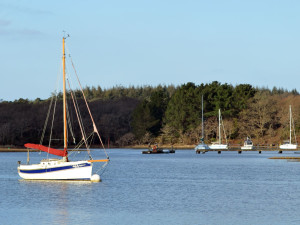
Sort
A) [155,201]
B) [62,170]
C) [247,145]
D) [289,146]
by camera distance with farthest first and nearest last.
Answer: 1. [247,145]
2. [289,146]
3. [62,170]
4. [155,201]

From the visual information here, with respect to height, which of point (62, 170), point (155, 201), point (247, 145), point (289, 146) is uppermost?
point (247, 145)

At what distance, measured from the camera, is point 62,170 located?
50.0 metres

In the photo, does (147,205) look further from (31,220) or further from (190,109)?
(190,109)

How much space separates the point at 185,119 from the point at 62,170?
9656cm

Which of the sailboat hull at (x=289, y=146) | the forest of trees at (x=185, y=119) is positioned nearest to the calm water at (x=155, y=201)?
the sailboat hull at (x=289, y=146)

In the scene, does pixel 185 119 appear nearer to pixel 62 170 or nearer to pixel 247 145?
pixel 247 145

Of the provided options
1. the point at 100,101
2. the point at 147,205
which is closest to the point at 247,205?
the point at 147,205

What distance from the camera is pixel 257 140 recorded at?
137 m

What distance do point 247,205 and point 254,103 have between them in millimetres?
99102

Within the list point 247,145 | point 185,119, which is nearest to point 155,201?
point 247,145

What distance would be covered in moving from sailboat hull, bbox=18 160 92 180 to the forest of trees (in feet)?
284

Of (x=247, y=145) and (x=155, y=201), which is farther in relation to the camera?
(x=247, y=145)

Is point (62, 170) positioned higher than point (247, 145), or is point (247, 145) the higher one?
point (247, 145)

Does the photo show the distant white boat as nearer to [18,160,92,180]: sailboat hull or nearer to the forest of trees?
the forest of trees
